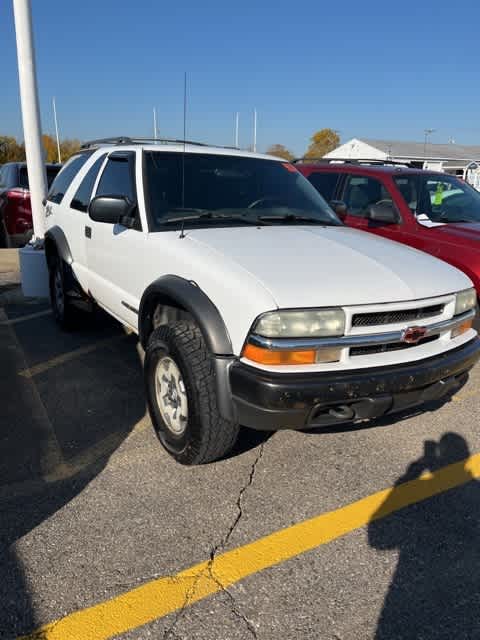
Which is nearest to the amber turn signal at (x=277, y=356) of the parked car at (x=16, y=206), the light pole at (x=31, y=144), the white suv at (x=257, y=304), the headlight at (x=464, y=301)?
the white suv at (x=257, y=304)

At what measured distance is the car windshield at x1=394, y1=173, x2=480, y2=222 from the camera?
221 inches

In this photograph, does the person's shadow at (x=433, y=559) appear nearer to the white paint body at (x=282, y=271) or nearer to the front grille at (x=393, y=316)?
the white paint body at (x=282, y=271)

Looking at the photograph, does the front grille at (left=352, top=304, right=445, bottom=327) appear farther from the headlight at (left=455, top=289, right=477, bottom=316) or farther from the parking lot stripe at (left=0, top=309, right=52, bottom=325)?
the parking lot stripe at (left=0, top=309, right=52, bottom=325)

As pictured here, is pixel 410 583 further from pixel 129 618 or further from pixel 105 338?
pixel 105 338

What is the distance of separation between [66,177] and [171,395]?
11.3 ft

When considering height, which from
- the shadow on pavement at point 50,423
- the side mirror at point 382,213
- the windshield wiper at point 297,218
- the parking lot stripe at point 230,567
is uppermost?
the windshield wiper at point 297,218

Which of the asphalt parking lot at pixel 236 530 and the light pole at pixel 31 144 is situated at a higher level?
the light pole at pixel 31 144

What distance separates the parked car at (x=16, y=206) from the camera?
8695 millimetres

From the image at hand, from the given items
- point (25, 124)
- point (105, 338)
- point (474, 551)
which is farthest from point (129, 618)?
point (25, 124)

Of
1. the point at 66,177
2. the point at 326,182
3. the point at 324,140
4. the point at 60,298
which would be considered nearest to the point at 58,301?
the point at 60,298

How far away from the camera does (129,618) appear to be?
2.01 metres

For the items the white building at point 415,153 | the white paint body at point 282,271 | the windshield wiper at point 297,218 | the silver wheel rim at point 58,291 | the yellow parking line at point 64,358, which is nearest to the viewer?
the white paint body at point 282,271

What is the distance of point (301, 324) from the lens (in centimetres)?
247

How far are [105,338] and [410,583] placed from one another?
3851mm
